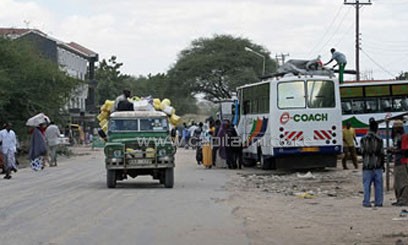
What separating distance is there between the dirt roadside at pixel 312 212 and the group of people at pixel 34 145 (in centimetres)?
776

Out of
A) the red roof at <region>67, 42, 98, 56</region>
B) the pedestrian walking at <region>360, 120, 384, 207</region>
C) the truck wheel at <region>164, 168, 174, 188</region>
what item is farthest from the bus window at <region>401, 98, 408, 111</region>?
the red roof at <region>67, 42, 98, 56</region>

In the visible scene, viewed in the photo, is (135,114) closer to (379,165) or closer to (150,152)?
(150,152)

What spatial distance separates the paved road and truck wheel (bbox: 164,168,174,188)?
9.5 inches

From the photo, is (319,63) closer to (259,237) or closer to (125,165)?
(125,165)

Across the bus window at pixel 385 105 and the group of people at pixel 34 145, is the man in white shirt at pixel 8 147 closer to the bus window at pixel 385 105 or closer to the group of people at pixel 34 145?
the group of people at pixel 34 145

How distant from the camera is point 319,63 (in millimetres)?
33969

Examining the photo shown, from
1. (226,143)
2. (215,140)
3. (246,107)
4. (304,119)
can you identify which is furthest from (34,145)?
(304,119)

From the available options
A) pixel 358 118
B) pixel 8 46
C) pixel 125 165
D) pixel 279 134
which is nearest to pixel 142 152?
pixel 125 165

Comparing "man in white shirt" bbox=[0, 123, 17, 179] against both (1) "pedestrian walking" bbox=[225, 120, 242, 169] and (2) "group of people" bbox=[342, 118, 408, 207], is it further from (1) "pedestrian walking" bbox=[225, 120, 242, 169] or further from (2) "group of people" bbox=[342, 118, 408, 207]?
(2) "group of people" bbox=[342, 118, 408, 207]

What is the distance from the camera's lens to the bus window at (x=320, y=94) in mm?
29969

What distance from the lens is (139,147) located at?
22125 mm

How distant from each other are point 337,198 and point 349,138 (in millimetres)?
11247

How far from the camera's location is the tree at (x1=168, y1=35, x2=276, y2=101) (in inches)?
3519

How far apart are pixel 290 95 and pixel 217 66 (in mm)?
59971
